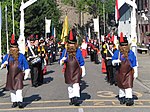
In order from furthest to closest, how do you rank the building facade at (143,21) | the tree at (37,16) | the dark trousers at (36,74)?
the tree at (37,16) < the building facade at (143,21) < the dark trousers at (36,74)

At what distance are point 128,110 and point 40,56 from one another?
7.73m

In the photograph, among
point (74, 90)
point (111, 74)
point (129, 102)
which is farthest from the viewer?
point (111, 74)

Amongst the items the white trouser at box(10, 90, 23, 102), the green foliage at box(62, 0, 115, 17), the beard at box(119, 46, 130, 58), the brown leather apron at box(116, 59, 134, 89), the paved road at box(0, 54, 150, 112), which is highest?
the green foliage at box(62, 0, 115, 17)

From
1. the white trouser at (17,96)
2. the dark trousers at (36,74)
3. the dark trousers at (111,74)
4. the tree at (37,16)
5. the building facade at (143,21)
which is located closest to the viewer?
the white trouser at (17,96)

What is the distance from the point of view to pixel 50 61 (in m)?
33.0

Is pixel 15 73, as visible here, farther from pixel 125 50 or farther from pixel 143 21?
pixel 143 21

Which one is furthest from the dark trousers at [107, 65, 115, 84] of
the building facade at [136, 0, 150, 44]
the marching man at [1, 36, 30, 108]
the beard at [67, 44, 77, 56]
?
the building facade at [136, 0, 150, 44]

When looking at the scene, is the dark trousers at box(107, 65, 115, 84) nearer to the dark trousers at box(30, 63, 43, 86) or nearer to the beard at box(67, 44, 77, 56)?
the dark trousers at box(30, 63, 43, 86)

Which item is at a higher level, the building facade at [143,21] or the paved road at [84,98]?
the building facade at [143,21]

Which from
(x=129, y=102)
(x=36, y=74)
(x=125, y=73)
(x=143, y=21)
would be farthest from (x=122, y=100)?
(x=143, y=21)

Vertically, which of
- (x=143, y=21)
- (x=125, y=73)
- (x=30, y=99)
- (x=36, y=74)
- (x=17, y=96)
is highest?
(x=143, y=21)

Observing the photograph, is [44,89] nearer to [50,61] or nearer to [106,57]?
[106,57]

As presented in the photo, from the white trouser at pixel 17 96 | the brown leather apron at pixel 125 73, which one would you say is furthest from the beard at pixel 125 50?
the white trouser at pixel 17 96

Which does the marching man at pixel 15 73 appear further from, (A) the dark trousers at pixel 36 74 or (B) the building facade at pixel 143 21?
(B) the building facade at pixel 143 21
